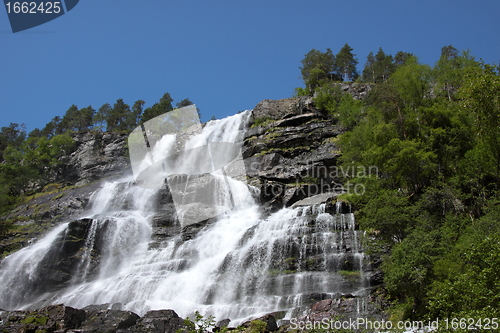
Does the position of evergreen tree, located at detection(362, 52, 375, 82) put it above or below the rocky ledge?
above

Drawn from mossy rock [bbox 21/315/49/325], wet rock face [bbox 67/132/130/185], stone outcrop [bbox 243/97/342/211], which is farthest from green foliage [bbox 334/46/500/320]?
wet rock face [bbox 67/132/130/185]

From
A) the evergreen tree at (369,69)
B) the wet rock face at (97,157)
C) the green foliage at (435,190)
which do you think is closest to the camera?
the green foliage at (435,190)

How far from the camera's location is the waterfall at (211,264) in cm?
2159

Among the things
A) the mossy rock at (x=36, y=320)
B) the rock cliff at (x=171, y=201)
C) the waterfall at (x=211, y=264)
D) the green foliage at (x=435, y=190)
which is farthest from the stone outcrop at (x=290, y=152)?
the mossy rock at (x=36, y=320)

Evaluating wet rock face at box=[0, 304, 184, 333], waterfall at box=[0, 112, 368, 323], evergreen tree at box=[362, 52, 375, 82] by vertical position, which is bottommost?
wet rock face at box=[0, 304, 184, 333]

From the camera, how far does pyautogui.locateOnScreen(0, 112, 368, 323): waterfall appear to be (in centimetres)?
2159

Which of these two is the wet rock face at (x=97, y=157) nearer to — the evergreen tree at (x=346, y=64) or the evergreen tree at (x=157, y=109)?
the evergreen tree at (x=157, y=109)

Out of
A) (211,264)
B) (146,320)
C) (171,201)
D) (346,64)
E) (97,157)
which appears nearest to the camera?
(146,320)

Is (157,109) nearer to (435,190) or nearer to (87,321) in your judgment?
(87,321)

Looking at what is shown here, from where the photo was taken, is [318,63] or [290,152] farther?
[318,63]

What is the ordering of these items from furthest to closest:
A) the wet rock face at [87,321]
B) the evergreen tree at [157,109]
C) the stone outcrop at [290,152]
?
1. the evergreen tree at [157,109]
2. the stone outcrop at [290,152]
3. the wet rock face at [87,321]

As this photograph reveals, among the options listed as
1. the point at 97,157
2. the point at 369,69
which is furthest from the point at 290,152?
the point at 369,69

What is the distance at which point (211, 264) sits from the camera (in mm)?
25797

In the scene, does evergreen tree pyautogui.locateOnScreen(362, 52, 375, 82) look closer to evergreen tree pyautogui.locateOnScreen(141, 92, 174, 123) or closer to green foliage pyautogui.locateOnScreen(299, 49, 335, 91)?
green foliage pyautogui.locateOnScreen(299, 49, 335, 91)
